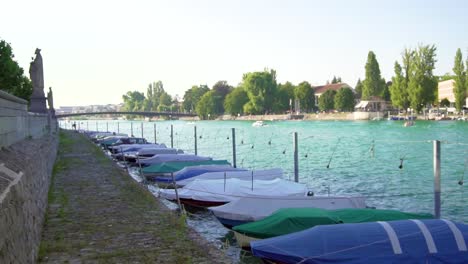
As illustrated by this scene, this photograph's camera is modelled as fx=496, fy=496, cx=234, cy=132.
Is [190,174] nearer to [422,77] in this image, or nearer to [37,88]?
[37,88]

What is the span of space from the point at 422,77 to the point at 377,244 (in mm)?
130709

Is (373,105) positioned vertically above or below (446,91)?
below

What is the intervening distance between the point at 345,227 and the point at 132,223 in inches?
218

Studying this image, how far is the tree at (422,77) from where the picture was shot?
428 ft

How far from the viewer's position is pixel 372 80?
156250mm

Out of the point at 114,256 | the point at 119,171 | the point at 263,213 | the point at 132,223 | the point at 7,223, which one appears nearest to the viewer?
the point at 7,223

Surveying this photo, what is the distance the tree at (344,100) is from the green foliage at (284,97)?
2058 cm

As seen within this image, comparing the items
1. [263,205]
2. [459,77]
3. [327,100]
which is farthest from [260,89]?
[263,205]

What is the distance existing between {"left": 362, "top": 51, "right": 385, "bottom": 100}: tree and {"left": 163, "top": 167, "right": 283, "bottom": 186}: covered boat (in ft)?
438

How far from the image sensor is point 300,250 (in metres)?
A: 9.84

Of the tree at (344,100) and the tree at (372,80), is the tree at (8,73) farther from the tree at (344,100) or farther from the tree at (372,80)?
the tree at (344,100)

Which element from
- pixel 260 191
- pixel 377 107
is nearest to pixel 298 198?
pixel 260 191

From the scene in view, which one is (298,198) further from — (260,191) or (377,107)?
(377,107)

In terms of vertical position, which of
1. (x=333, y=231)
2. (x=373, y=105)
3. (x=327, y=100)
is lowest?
(x=333, y=231)
